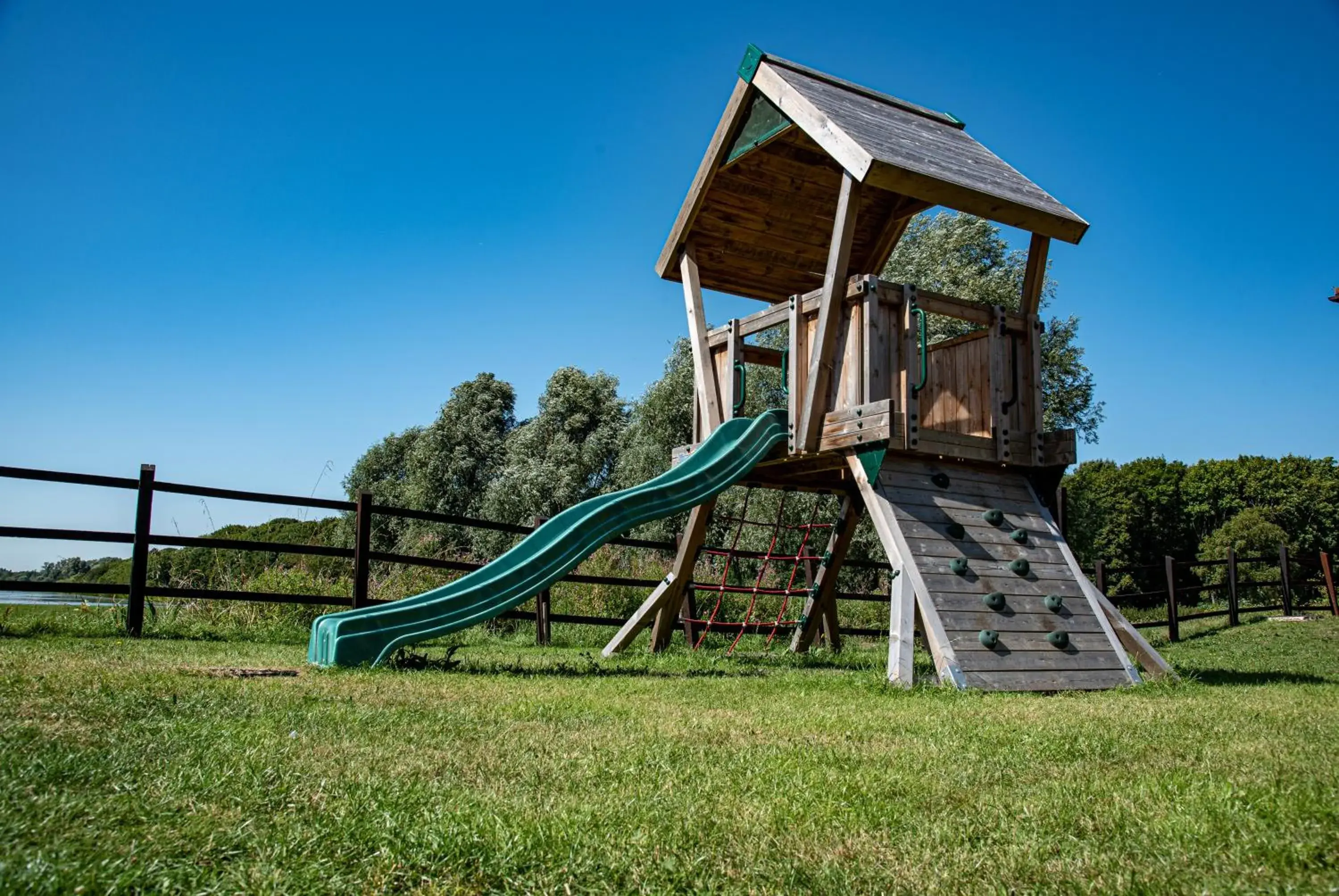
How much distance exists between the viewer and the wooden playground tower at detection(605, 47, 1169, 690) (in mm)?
7461

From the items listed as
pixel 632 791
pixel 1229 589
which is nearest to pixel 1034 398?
pixel 632 791

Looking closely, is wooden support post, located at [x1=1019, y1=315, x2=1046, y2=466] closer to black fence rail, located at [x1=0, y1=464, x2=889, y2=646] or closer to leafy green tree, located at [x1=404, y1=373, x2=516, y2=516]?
black fence rail, located at [x1=0, y1=464, x2=889, y2=646]

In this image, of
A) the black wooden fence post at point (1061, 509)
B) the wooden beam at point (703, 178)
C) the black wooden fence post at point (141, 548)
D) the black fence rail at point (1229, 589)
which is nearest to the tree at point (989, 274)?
the black fence rail at point (1229, 589)

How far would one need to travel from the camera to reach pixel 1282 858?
266 centimetres

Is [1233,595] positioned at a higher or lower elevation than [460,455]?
lower

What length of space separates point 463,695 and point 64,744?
2.45 metres

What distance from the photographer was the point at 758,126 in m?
9.27

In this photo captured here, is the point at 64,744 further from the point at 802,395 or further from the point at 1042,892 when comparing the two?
the point at 802,395

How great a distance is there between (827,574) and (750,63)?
17.1ft

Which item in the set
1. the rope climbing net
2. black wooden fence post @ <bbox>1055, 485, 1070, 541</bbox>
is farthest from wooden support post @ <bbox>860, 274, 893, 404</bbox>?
black wooden fence post @ <bbox>1055, 485, 1070, 541</bbox>

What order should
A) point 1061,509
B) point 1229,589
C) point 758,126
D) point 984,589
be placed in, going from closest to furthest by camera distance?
1. point 984,589
2. point 758,126
3. point 1061,509
4. point 1229,589

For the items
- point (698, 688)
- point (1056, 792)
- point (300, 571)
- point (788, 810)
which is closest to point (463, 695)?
point (698, 688)

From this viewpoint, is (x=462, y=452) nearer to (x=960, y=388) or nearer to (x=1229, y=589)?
(x=1229, y=589)

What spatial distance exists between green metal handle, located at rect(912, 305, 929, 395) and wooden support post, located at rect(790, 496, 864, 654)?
7.21 ft
